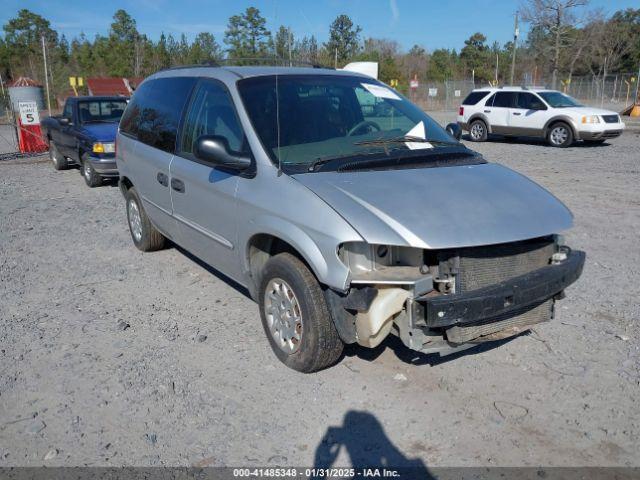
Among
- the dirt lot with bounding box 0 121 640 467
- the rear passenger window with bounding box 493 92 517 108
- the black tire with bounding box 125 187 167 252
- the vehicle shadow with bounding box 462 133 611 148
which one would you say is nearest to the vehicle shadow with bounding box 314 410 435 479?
the dirt lot with bounding box 0 121 640 467

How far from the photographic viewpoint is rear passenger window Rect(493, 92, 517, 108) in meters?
17.4

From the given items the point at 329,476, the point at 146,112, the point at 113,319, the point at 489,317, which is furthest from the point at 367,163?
the point at 146,112

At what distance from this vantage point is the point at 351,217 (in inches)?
121

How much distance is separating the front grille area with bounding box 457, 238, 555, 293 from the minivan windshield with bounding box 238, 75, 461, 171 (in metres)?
1.05

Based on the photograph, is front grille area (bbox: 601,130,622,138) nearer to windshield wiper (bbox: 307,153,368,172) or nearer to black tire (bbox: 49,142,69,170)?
black tire (bbox: 49,142,69,170)

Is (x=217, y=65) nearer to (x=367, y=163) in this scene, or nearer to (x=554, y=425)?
(x=367, y=163)

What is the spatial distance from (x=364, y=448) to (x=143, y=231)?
407 cm

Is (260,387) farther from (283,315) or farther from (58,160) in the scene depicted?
(58,160)

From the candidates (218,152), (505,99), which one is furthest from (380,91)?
(505,99)

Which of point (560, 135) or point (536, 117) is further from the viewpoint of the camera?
point (536, 117)

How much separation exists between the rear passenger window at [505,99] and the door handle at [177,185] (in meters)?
15.0

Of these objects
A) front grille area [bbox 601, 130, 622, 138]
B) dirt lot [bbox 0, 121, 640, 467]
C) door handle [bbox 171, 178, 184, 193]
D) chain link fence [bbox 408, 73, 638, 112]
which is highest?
chain link fence [bbox 408, 73, 638, 112]

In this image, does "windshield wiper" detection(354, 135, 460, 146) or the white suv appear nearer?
"windshield wiper" detection(354, 135, 460, 146)

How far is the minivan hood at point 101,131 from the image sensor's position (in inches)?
416
